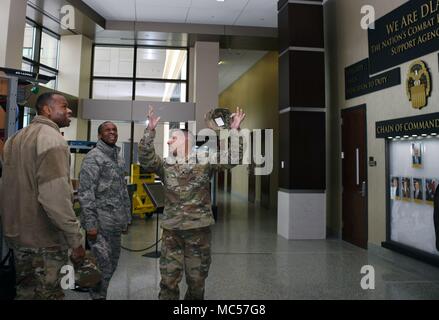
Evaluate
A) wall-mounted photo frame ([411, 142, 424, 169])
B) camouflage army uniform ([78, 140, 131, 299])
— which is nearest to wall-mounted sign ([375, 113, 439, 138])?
wall-mounted photo frame ([411, 142, 424, 169])

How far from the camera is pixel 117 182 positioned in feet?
8.41

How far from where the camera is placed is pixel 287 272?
368 centimetres

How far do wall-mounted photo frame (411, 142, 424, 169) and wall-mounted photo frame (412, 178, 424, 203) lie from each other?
172 mm

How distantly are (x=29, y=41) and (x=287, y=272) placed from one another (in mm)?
7301

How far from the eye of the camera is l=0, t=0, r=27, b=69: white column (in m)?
5.33

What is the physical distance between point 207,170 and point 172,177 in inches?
9.9

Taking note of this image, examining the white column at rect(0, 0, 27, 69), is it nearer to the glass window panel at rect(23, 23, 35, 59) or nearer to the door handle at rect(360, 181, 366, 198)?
the glass window panel at rect(23, 23, 35, 59)

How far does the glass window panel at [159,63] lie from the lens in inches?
353

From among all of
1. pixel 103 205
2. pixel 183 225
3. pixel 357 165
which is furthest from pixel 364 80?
pixel 103 205

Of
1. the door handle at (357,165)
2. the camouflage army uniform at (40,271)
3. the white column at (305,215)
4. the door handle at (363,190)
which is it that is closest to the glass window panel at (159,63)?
the white column at (305,215)

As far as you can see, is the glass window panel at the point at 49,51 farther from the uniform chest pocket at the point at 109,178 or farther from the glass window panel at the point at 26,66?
the uniform chest pocket at the point at 109,178

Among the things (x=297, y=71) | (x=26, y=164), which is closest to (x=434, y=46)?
(x=297, y=71)

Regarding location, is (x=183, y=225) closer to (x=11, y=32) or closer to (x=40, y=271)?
(x=40, y=271)

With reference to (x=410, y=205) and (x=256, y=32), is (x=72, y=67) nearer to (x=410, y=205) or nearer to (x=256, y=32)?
(x=256, y=32)
